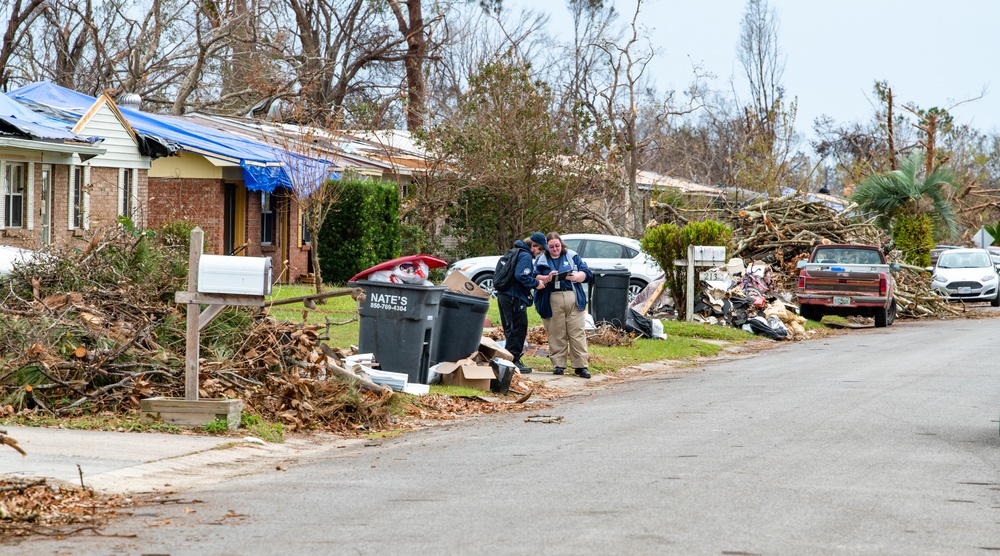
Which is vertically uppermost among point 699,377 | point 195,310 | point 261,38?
point 261,38

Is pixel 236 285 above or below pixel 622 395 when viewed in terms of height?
above

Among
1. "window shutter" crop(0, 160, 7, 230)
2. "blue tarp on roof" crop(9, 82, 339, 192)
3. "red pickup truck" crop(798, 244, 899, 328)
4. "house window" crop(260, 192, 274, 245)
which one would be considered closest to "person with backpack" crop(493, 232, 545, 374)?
"window shutter" crop(0, 160, 7, 230)

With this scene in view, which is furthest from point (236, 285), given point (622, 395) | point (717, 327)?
point (717, 327)

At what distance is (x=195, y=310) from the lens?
998cm

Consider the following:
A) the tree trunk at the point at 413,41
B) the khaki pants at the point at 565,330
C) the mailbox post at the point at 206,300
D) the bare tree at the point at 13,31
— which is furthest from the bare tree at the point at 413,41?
the mailbox post at the point at 206,300

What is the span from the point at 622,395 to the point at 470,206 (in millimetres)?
16648

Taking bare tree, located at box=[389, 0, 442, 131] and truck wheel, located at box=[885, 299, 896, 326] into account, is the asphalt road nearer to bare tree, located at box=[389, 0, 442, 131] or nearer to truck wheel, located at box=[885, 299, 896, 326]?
truck wheel, located at box=[885, 299, 896, 326]

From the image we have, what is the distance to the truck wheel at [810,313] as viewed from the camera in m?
26.9

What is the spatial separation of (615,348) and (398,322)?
686cm

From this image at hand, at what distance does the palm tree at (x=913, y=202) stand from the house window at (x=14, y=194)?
24.4m

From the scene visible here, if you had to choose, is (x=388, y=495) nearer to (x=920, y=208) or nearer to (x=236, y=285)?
(x=236, y=285)

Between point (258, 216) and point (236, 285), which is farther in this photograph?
point (258, 216)

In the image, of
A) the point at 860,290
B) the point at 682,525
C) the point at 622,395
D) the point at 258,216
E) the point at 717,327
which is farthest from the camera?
the point at 258,216

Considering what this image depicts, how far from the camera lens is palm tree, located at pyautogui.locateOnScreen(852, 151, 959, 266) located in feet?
118
